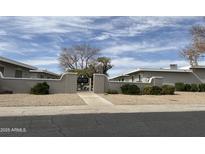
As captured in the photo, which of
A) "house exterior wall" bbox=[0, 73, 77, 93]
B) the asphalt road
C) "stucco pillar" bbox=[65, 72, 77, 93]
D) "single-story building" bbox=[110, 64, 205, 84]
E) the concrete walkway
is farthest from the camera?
"single-story building" bbox=[110, 64, 205, 84]

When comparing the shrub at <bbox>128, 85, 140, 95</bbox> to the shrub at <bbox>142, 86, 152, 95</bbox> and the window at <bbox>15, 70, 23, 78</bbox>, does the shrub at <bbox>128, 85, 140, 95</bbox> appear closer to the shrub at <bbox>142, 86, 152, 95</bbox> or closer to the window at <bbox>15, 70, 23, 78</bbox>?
the shrub at <bbox>142, 86, 152, 95</bbox>

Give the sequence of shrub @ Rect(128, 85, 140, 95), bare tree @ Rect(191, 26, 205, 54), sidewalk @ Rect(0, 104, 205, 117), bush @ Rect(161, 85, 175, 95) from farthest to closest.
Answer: bare tree @ Rect(191, 26, 205, 54), bush @ Rect(161, 85, 175, 95), shrub @ Rect(128, 85, 140, 95), sidewalk @ Rect(0, 104, 205, 117)

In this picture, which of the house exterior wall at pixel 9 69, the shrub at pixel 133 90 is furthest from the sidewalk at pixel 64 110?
the house exterior wall at pixel 9 69

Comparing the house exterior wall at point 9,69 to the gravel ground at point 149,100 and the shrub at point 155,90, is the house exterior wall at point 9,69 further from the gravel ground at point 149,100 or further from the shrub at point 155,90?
the shrub at point 155,90

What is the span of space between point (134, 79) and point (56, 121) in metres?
29.3

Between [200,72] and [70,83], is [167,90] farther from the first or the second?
[200,72]

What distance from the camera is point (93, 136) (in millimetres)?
7605

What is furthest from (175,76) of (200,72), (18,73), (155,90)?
(18,73)

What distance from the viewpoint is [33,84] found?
23.7 meters

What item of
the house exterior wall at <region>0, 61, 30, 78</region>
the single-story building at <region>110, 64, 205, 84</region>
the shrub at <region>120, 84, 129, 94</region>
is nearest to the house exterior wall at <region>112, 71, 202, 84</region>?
the single-story building at <region>110, 64, 205, 84</region>

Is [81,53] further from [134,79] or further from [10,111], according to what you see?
[10,111]

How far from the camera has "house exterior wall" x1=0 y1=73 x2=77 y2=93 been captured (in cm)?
2314

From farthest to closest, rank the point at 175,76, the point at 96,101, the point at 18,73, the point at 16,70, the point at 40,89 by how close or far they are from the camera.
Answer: the point at 175,76 → the point at 18,73 → the point at 16,70 → the point at 40,89 → the point at 96,101

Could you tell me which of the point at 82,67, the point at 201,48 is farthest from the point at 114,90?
the point at 82,67
